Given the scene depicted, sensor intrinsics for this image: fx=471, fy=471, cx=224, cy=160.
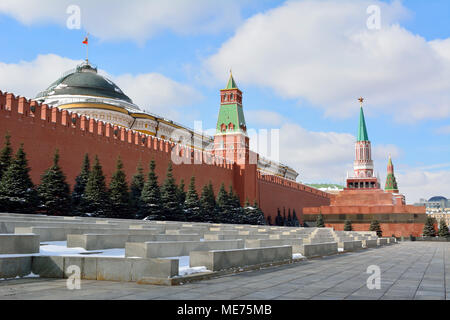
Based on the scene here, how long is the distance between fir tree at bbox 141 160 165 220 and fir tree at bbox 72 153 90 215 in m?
2.93

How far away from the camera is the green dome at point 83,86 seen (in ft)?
131

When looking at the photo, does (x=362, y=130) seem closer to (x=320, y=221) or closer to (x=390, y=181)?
(x=390, y=181)

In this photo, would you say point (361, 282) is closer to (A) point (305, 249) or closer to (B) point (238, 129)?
(A) point (305, 249)

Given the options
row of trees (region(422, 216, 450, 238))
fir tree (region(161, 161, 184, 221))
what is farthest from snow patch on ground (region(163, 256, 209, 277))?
row of trees (region(422, 216, 450, 238))

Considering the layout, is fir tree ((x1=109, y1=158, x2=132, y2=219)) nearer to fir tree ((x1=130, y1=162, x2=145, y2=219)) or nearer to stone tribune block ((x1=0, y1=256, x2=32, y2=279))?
fir tree ((x1=130, y1=162, x2=145, y2=219))

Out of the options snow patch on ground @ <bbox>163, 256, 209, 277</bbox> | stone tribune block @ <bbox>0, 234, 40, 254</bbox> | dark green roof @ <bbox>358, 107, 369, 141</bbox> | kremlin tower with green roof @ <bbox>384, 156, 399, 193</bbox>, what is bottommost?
snow patch on ground @ <bbox>163, 256, 209, 277</bbox>

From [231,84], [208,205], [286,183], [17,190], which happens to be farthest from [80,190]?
[231,84]

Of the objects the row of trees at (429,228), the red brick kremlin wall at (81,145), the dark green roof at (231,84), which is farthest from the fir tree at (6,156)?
the dark green roof at (231,84)

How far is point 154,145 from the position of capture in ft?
85.9

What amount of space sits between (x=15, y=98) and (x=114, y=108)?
66.7ft

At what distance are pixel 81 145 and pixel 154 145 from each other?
19.5 feet

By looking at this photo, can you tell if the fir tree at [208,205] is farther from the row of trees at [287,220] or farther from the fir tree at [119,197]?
the row of trees at [287,220]

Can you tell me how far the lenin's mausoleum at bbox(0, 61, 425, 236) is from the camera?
1872cm
